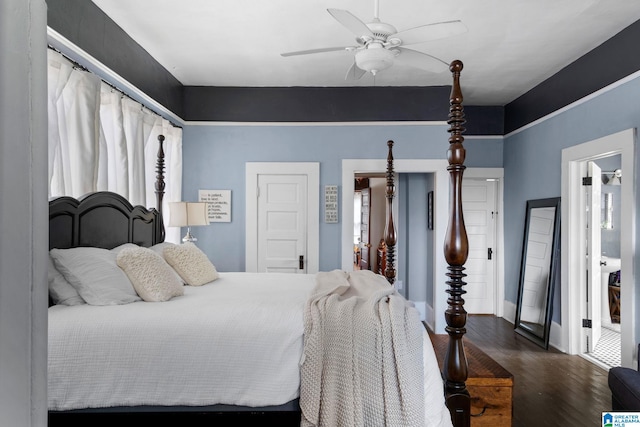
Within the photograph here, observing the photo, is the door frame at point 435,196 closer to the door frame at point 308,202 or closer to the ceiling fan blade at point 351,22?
the door frame at point 308,202

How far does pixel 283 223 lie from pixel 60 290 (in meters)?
3.02

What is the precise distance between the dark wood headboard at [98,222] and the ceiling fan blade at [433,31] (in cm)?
219

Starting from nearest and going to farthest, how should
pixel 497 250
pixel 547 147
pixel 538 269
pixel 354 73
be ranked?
pixel 354 73 → pixel 547 147 → pixel 538 269 → pixel 497 250

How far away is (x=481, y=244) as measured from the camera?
19.5 feet

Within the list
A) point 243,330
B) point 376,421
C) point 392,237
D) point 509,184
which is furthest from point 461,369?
point 509,184

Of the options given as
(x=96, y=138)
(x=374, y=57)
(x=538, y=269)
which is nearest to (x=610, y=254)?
(x=538, y=269)

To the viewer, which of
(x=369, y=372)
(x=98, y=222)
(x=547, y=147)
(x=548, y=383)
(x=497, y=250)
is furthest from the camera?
(x=497, y=250)

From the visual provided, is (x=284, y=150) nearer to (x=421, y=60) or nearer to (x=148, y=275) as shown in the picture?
(x=421, y=60)

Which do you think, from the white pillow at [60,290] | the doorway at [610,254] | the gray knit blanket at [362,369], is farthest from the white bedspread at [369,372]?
the doorway at [610,254]

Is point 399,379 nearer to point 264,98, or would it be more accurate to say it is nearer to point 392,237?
point 392,237

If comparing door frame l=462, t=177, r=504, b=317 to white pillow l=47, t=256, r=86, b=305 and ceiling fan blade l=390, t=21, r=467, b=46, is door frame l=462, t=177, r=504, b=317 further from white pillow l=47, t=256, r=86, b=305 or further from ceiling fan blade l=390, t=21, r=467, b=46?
white pillow l=47, t=256, r=86, b=305

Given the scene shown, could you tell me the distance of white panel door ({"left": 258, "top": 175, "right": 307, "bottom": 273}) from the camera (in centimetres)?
501

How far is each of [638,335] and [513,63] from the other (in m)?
2.74

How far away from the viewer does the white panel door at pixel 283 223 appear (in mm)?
5012
